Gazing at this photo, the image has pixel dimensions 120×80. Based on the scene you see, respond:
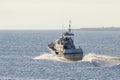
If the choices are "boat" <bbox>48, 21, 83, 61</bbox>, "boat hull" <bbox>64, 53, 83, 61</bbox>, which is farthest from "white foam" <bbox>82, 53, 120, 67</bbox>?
"boat" <bbox>48, 21, 83, 61</bbox>

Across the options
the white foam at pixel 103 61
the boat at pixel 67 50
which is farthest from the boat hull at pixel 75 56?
the white foam at pixel 103 61

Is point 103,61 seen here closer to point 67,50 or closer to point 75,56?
point 75,56

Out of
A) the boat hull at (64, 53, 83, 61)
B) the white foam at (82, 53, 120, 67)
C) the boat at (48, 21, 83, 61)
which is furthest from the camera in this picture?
the boat at (48, 21, 83, 61)

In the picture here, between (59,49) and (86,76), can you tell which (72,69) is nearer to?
(86,76)

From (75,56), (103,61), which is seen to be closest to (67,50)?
(75,56)

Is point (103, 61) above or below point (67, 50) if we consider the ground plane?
below

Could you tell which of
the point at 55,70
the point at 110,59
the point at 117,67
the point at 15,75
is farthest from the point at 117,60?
the point at 15,75

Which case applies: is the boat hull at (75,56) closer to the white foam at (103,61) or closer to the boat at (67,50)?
the boat at (67,50)

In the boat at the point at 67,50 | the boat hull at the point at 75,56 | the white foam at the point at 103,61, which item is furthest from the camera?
the boat at the point at 67,50

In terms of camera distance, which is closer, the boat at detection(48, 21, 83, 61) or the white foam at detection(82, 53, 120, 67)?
the white foam at detection(82, 53, 120, 67)

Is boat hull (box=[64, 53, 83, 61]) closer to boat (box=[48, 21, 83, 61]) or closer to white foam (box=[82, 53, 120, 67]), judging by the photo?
boat (box=[48, 21, 83, 61])

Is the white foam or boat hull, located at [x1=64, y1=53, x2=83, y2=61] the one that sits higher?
boat hull, located at [x1=64, y1=53, x2=83, y2=61]

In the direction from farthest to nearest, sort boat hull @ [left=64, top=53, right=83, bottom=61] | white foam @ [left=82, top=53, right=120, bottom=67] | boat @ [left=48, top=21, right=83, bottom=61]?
boat @ [left=48, top=21, right=83, bottom=61] → boat hull @ [left=64, top=53, right=83, bottom=61] → white foam @ [left=82, top=53, right=120, bottom=67]

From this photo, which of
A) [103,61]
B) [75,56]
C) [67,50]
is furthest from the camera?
[67,50]
